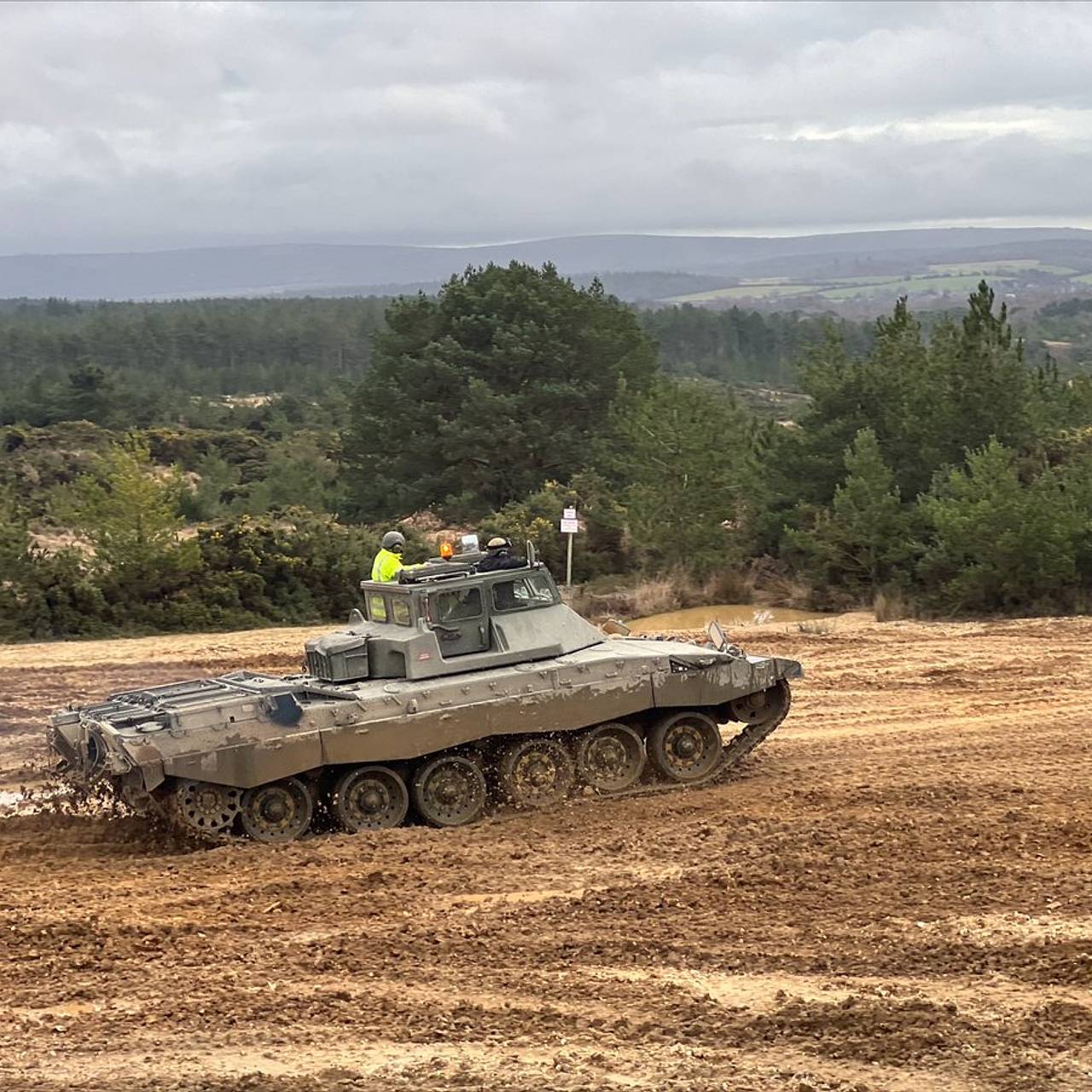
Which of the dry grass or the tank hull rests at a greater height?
the tank hull

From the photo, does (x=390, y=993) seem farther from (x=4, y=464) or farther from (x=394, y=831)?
(x=4, y=464)

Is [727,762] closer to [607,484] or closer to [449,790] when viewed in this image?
[449,790]

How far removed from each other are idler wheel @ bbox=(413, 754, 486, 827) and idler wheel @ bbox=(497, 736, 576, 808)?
231 millimetres

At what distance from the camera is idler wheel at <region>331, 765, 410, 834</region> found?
13.0 metres

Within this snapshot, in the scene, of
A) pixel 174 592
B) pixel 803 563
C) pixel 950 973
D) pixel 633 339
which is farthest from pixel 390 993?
pixel 633 339

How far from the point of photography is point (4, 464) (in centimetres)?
4769

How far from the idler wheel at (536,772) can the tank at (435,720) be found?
0.01 metres

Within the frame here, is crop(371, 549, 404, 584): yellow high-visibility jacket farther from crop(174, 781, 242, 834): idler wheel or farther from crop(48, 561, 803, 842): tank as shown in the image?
crop(174, 781, 242, 834): idler wheel

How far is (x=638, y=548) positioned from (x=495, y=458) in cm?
877

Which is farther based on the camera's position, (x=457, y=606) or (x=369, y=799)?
(x=457, y=606)

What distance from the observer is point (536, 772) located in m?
13.7

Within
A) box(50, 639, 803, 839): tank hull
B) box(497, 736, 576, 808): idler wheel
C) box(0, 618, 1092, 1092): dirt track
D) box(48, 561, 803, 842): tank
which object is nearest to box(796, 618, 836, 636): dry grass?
box(0, 618, 1092, 1092): dirt track

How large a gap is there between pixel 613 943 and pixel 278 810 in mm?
3496

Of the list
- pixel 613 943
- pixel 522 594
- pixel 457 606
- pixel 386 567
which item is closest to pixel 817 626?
pixel 522 594
